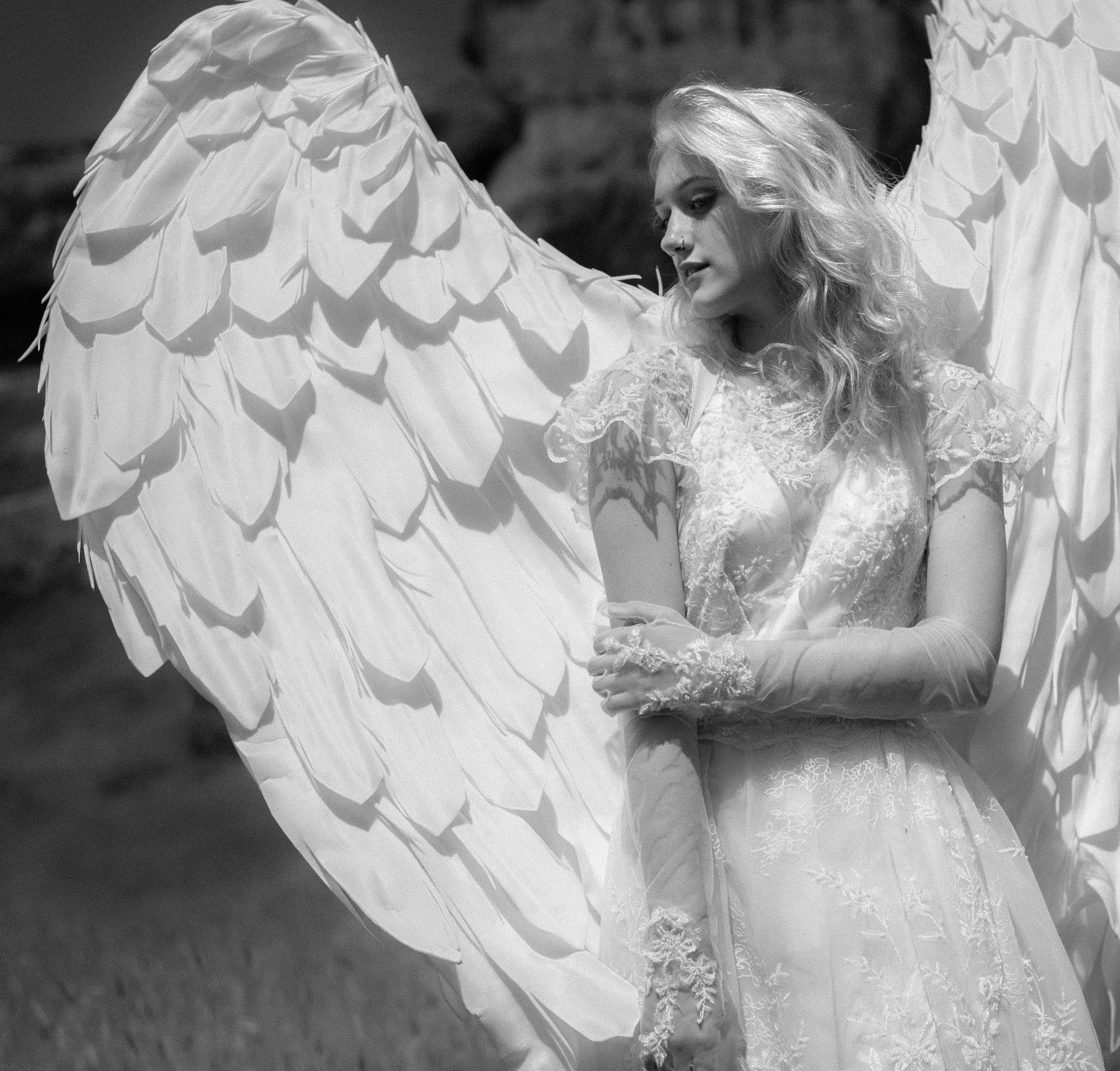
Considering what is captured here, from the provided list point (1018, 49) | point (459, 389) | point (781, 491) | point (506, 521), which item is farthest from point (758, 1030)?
point (1018, 49)

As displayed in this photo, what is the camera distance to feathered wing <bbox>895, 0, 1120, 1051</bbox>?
1.33 metres

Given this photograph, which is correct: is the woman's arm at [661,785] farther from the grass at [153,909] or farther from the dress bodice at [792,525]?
the grass at [153,909]

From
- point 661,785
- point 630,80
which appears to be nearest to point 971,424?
point 661,785

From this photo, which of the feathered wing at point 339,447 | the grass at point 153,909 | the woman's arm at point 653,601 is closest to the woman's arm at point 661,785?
the woman's arm at point 653,601

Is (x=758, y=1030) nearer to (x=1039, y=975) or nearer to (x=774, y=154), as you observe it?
(x=1039, y=975)

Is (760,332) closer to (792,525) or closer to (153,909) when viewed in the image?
(792,525)

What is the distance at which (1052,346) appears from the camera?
4.54 feet

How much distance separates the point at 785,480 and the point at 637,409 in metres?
0.14

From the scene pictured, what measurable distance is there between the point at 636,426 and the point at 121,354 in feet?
1.72

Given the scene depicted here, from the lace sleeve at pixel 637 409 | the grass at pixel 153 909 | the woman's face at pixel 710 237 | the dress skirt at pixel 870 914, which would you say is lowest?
the grass at pixel 153 909

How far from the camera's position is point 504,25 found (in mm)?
2877

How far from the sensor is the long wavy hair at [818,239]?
116 cm

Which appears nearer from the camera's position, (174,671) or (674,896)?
(674,896)

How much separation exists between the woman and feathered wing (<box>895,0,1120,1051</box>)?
14 cm
